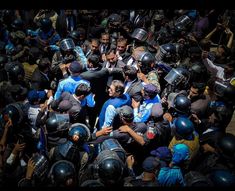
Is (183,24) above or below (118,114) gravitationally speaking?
above

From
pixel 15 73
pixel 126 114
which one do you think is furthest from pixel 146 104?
pixel 15 73

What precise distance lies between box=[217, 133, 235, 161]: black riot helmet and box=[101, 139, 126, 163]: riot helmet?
1.24 m

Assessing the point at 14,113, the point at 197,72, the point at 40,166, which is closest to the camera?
the point at 40,166

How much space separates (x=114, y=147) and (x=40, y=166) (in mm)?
953

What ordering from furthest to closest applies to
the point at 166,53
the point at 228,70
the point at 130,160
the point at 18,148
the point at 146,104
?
the point at 166,53, the point at 228,70, the point at 146,104, the point at 130,160, the point at 18,148

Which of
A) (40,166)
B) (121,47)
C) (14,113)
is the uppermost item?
(121,47)

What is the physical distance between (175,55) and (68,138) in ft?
11.2

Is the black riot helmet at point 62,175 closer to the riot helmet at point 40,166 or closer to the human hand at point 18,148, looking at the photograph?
the riot helmet at point 40,166

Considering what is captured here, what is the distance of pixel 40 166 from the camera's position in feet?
12.5

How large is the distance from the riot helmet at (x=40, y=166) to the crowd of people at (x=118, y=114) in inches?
0.5

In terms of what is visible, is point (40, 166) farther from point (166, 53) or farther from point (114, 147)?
point (166, 53)

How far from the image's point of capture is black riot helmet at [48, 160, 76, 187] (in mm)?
3439

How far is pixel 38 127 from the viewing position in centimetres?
479

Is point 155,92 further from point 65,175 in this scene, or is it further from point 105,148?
point 65,175
